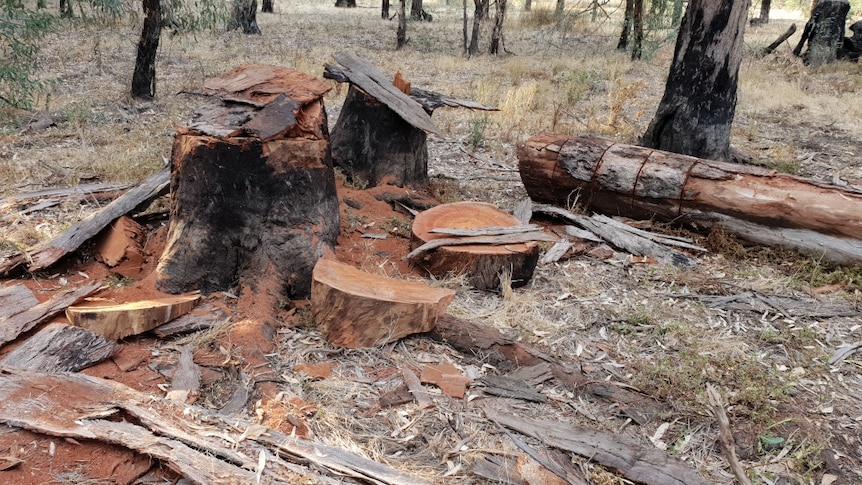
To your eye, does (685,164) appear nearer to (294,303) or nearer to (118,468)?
(294,303)

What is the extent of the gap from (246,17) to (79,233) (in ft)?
46.9

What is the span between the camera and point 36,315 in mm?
3135

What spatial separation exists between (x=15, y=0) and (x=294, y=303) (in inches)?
265

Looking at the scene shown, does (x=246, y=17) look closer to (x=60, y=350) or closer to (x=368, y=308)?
(x=368, y=308)

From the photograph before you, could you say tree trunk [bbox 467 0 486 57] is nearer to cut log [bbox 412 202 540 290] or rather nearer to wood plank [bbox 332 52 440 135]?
wood plank [bbox 332 52 440 135]

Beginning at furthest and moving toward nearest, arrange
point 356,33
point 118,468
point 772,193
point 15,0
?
1. point 356,33
2. point 15,0
3. point 772,193
4. point 118,468

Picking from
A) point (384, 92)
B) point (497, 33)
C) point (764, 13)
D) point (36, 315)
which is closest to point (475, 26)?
point (497, 33)

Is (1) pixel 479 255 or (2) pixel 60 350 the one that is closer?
(2) pixel 60 350

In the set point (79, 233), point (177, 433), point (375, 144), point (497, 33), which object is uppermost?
point (497, 33)

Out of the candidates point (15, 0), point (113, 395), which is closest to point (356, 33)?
point (15, 0)

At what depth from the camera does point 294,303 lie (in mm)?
3916

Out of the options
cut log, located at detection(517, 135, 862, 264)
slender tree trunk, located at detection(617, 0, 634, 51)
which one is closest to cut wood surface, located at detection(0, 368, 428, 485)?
cut log, located at detection(517, 135, 862, 264)

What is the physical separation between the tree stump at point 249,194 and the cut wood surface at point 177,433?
114 cm

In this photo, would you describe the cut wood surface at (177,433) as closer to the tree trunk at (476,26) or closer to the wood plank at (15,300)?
the wood plank at (15,300)
